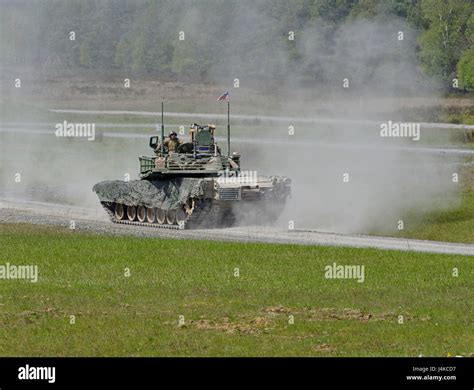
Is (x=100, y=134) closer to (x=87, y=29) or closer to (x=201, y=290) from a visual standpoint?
(x=87, y=29)

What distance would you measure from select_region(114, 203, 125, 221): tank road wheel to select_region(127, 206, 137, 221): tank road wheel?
0.38m

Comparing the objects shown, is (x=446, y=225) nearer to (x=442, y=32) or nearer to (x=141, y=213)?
(x=141, y=213)

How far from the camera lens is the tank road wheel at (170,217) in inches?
2098

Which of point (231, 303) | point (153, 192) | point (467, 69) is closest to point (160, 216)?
point (153, 192)

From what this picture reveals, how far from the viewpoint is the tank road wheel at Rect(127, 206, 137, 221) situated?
56062 mm

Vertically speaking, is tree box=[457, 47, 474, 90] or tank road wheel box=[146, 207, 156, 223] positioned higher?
tree box=[457, 47, 474, 90]

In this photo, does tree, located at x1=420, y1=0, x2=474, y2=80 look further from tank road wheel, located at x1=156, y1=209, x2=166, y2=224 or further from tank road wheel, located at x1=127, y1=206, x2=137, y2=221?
tank road wheel, located at x1=156, y1=209, x2=166, y2=224

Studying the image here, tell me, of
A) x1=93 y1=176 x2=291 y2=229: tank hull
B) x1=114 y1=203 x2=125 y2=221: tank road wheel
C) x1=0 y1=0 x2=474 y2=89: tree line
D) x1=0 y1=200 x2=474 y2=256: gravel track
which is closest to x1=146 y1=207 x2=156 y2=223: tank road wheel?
x1=93 y1=176 x2=291 y2=229: tank hull

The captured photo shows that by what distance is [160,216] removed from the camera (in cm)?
5447

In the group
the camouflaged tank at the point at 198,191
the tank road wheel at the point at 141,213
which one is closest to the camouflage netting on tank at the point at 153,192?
the camouflaged tank at the point at 198,191

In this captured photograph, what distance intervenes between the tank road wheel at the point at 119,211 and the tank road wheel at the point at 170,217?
347 centimetres

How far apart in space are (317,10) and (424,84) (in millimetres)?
7678

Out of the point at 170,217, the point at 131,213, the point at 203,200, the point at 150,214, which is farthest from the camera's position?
the point at 131,213

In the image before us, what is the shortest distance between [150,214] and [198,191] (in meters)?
4.72
